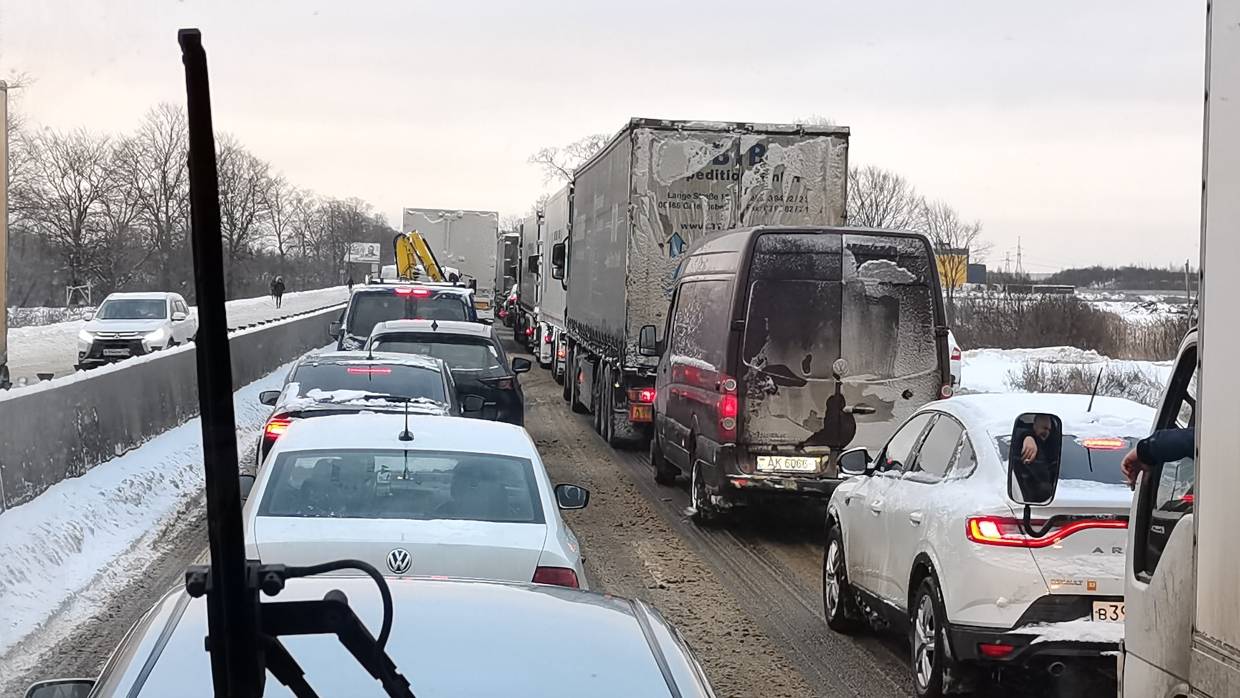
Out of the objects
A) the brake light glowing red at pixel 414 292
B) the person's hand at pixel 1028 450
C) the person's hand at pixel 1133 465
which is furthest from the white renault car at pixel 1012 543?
the brake light glowing red at pixel 414 292

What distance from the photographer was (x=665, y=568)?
1099cm

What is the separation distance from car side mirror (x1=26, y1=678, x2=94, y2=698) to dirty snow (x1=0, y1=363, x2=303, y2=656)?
15.8 feet

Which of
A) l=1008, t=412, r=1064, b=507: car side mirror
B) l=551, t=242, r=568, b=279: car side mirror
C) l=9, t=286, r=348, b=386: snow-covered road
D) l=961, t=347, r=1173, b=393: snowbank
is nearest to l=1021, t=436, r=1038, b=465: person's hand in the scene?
l=1008, t=412, r=1064, b=507: car side mirror

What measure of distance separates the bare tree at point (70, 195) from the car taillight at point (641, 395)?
7.18 metres

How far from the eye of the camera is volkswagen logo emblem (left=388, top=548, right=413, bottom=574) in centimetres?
602

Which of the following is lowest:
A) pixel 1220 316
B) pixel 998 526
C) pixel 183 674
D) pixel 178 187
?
pixel 998 526

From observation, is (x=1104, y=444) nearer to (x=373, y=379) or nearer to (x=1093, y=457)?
(x=1093, y=457)

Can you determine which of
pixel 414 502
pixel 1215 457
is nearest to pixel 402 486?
pixel 414 502

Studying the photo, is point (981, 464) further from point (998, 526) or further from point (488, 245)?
point (488, 245)

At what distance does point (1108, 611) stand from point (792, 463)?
563 cm

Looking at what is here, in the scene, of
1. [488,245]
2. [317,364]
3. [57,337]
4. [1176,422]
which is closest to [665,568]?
[317,364]

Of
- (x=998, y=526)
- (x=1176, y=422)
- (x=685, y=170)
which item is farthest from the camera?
(x=685, y=170)

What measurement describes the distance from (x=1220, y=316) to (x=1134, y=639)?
134 centimetres

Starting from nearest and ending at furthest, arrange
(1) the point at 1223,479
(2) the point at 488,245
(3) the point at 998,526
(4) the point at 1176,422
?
(1) the point at 1223,479 → (4) the point at 1176,422 → (3) the point at 998,526 → (2) the point at 488,245
